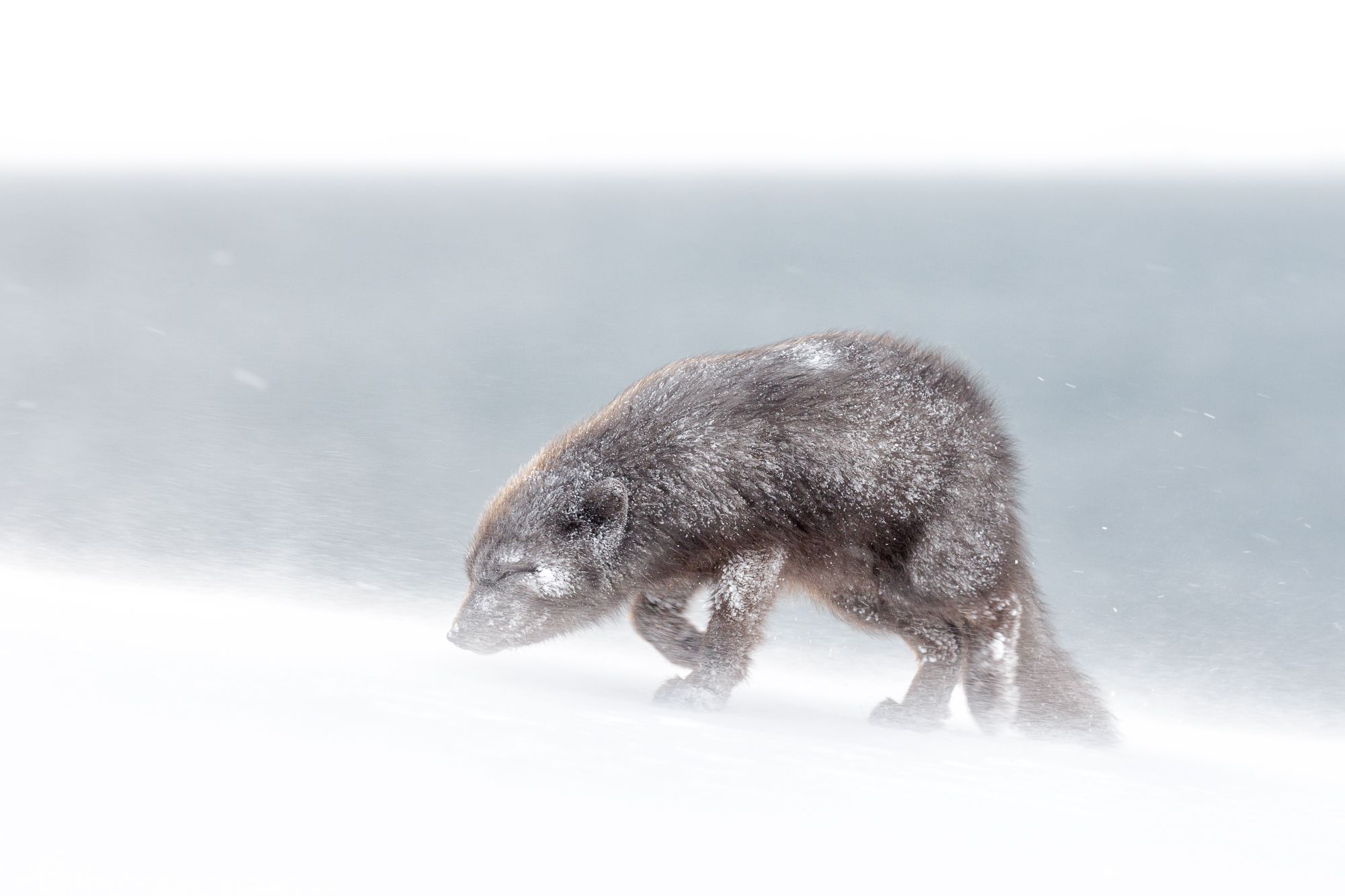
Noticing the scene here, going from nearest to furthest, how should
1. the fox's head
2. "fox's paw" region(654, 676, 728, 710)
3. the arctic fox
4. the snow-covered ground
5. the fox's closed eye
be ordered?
the snow-covered ground, "fox's paw" region(654, 676, 728, 710), the arctic fox, the fox's head, the fox's closed eye

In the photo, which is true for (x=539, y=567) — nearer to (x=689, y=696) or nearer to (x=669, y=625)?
(x=669, y=625)

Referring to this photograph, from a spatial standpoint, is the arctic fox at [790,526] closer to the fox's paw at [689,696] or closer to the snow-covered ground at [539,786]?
the fox's paw at [689,696]

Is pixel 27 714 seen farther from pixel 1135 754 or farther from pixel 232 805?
pixel 1135 754

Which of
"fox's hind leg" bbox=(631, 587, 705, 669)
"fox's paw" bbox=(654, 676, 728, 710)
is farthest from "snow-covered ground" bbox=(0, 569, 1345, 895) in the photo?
"fox's hind leg" bbox=(631, 587, 705, 669)

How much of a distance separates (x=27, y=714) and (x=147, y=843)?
0.82 m

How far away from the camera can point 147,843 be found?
2.05 metres

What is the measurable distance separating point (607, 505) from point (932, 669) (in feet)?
5.01

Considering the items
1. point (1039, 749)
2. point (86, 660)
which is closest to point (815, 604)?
point (1039, 749)

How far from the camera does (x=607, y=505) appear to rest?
4273 millimetres

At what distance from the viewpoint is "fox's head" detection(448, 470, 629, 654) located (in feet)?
14.4

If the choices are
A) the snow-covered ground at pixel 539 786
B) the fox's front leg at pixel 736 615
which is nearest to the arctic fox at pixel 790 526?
the fox's front leg at pixel 736 615

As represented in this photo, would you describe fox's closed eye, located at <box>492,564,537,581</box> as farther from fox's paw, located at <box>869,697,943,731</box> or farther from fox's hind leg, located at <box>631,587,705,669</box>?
fox's paw, located at <box>869,697,943,731</box>

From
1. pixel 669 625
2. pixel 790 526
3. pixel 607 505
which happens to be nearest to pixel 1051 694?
pixel 790 526

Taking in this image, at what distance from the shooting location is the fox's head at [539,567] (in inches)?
172
